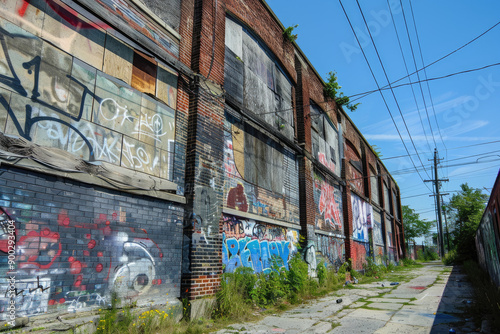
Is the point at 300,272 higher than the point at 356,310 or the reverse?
higher

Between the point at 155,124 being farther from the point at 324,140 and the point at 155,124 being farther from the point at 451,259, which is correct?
the point at 451,259

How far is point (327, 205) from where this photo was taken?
1435 cm

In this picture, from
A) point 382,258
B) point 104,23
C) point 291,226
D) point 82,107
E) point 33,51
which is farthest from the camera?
point 382,258

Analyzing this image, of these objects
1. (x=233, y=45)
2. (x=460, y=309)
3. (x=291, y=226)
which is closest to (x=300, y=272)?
(x=291, y=226)

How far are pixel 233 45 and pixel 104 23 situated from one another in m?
4.32

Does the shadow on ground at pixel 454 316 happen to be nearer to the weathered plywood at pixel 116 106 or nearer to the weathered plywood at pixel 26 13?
the weathered plywood at pixel 116 106

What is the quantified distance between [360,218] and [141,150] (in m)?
15.7

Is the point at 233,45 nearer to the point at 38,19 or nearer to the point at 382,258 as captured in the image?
the point at 38,19

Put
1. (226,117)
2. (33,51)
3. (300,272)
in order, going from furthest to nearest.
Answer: (300,272), (226,117), (33,51)

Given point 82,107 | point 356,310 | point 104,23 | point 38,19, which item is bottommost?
point 356,310

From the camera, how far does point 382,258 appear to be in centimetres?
2216

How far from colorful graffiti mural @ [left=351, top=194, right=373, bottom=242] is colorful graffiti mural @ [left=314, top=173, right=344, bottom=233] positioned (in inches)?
77.9

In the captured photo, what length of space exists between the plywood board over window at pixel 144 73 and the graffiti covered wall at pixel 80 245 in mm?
2140

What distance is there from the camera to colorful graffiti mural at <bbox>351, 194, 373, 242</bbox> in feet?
58.0
